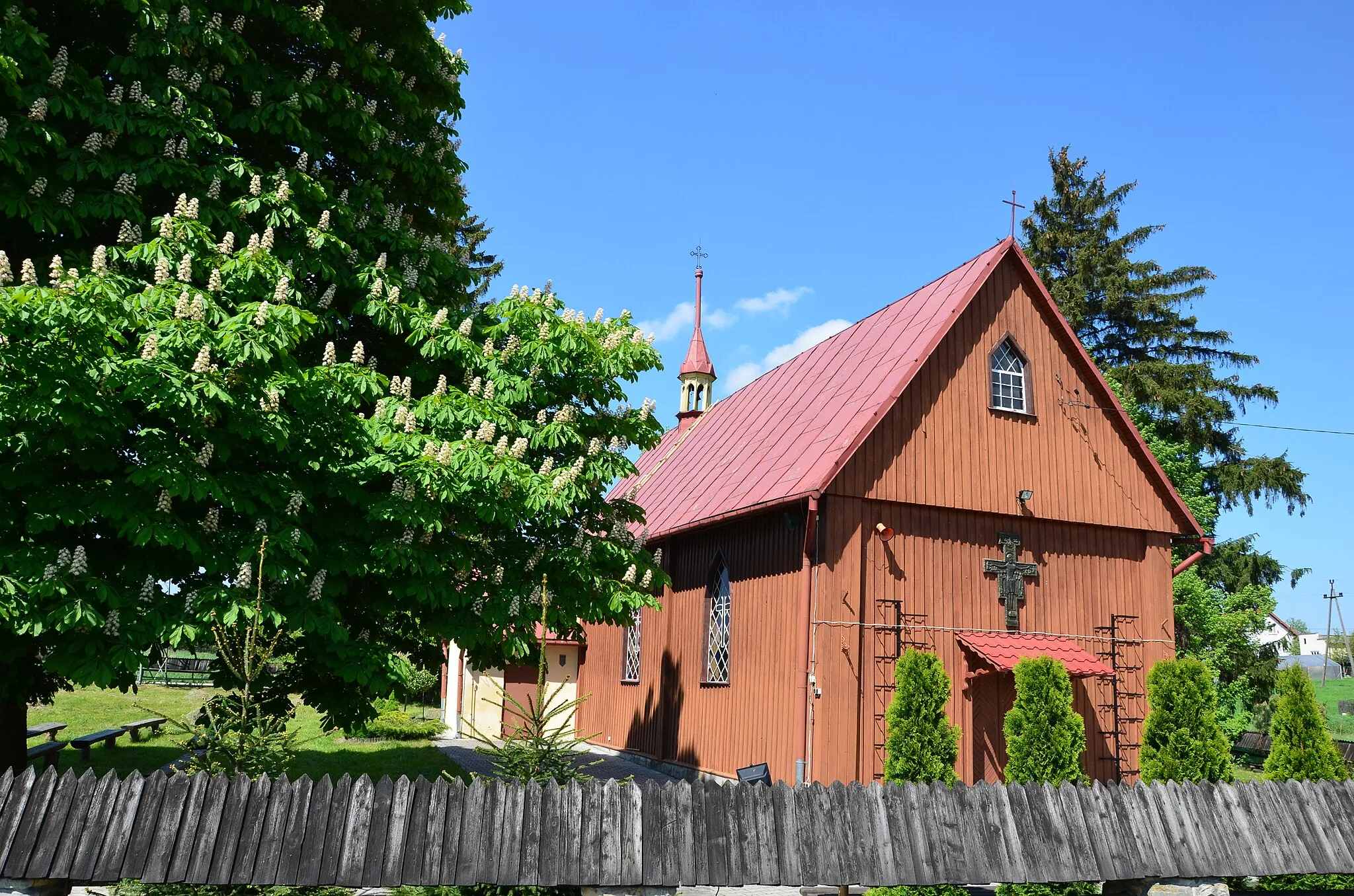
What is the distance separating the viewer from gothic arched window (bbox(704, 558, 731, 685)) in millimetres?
18688

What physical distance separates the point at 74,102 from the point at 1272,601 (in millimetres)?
29998

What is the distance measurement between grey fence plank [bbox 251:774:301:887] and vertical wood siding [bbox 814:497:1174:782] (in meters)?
8.46

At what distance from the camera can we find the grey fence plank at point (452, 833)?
332 inches

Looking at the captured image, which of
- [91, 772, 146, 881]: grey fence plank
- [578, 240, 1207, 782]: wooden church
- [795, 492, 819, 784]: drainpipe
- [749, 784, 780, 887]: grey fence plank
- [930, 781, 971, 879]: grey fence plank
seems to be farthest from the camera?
[578, 240, 1207, 782]: wooden church

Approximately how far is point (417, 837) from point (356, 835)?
462 mm

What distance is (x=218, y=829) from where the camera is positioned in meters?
8.30

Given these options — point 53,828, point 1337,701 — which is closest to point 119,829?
point 53,828

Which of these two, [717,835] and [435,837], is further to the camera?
[717,835]

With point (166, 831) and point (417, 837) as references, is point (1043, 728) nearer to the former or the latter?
point (417, 837)

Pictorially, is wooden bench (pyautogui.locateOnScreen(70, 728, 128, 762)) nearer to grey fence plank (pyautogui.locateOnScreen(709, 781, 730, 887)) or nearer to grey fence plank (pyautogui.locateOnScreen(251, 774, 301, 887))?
grey fence plank (pyautogui.locateOnScreen(251, 774, 301, 887))

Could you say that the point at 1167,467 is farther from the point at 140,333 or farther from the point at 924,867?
the point at 140,333

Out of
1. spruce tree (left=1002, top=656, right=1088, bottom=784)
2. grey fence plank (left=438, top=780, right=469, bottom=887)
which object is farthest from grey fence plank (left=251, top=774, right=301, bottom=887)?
spruce tree (left=1002, top=656, right=1088, bottom=784)

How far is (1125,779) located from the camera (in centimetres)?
1653

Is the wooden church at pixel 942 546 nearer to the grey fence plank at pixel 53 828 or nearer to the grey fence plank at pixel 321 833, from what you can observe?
the grey fence plank at pixel 321 833
